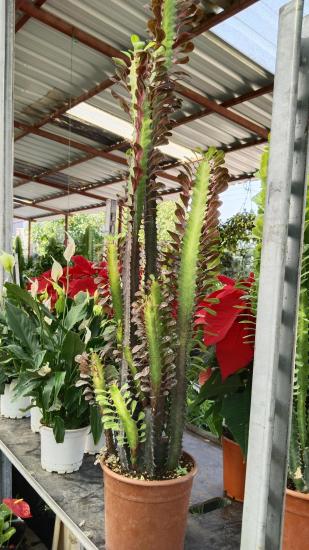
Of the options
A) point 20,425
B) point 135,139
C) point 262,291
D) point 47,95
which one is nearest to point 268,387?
point 262,291

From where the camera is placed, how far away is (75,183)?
9.77 m

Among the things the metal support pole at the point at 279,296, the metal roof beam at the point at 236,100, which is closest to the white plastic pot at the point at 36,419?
the metal support pole at the point at 279,296

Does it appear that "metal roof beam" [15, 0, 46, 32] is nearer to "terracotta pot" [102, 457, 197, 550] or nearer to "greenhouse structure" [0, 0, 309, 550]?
"greenhouse structure" [0, 0, 309, 550]

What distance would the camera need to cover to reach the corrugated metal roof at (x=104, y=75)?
3.59 m

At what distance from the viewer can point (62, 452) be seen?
994 mm

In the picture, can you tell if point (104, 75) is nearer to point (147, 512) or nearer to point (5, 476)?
point (5, 476)

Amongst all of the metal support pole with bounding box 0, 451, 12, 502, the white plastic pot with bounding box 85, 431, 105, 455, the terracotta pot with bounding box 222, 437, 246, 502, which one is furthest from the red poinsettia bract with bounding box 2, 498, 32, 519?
the terracotta pot with bounding box 222, 437, 246, 502

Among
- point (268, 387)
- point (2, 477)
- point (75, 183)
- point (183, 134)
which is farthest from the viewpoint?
point (75, 183)

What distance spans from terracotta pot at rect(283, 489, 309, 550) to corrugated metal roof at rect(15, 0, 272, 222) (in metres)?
1.98

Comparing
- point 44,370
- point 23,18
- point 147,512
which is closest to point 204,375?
point 147,512

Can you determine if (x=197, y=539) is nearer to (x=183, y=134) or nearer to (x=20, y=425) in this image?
(x=20, y=425)

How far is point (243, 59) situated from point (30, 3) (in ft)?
5.71

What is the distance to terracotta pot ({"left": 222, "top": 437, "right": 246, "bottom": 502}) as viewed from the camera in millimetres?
833

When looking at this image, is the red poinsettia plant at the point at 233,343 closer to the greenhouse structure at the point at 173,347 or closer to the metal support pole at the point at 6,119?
the greenhouse structure at the point at 173,347
